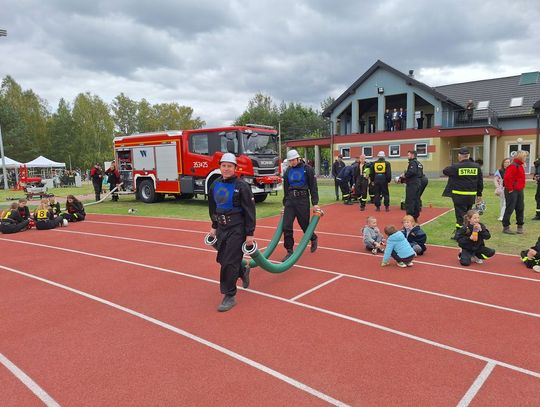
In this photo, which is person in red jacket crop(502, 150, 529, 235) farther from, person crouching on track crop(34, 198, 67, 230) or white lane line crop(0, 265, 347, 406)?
person crouching on track crop(34, 198, 67, 230)

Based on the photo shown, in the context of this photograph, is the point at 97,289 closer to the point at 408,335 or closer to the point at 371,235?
the point at 408,335

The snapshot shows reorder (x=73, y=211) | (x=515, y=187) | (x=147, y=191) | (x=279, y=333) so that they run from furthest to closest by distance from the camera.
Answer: (x=147, y=191), (x=73, y=211), (x=515, y=187), (x=279, y=333)

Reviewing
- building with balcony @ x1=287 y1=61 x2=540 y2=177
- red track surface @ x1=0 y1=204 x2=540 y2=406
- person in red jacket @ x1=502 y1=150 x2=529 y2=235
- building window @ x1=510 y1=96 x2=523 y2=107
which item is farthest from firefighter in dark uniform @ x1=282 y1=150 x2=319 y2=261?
building window @ x1=510 y1=96 x2=523 y2=107

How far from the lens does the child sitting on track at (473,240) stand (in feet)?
21.1

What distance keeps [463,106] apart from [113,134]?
50.7 metres

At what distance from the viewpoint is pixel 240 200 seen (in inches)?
188

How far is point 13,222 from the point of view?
1105 cm

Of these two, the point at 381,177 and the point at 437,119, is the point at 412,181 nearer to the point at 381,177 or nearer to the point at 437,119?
the point at 381,177

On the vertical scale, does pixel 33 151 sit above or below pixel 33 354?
above

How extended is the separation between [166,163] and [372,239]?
37.4ft

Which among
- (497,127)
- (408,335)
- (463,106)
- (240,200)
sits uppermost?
(463,106)

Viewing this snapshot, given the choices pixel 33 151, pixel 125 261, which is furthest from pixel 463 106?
pixel 33 151

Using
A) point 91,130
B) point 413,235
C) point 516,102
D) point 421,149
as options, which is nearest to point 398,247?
point 413,235

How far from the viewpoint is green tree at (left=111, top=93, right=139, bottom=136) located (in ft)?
225
